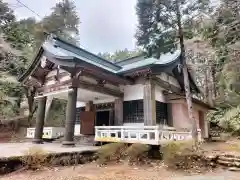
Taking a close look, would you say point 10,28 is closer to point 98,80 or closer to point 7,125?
point 7,125

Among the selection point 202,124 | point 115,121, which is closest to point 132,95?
point 115,121

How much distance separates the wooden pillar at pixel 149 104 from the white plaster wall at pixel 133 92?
0.51 meters

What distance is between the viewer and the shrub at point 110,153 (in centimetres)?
820

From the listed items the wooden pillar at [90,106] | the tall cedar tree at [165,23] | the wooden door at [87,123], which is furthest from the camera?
the wooden pillar at [90,106]

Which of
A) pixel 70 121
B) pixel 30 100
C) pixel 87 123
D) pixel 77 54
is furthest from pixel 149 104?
pixel 30 100

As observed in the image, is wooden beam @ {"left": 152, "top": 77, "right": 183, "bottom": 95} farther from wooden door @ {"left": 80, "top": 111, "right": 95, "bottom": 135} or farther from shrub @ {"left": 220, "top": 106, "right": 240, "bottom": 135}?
wooden door @ {"left": 80, "top": 111, "right": 95, "bottom": 135}

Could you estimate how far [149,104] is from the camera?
1123cm

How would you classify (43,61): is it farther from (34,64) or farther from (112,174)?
(112,174)

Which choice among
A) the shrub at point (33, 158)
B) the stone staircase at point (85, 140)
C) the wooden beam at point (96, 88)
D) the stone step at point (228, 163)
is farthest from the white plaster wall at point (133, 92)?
the shrub at point (33, 158)

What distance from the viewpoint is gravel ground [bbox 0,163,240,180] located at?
5965 mm

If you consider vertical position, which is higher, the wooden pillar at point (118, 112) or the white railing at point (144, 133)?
the wooden pillar at point (118, 112)

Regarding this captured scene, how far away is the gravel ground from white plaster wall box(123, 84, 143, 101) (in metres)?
5.27

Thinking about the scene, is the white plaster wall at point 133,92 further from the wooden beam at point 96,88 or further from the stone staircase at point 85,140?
the stone staircase at point 85,140

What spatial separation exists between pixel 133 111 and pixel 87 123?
346cm
